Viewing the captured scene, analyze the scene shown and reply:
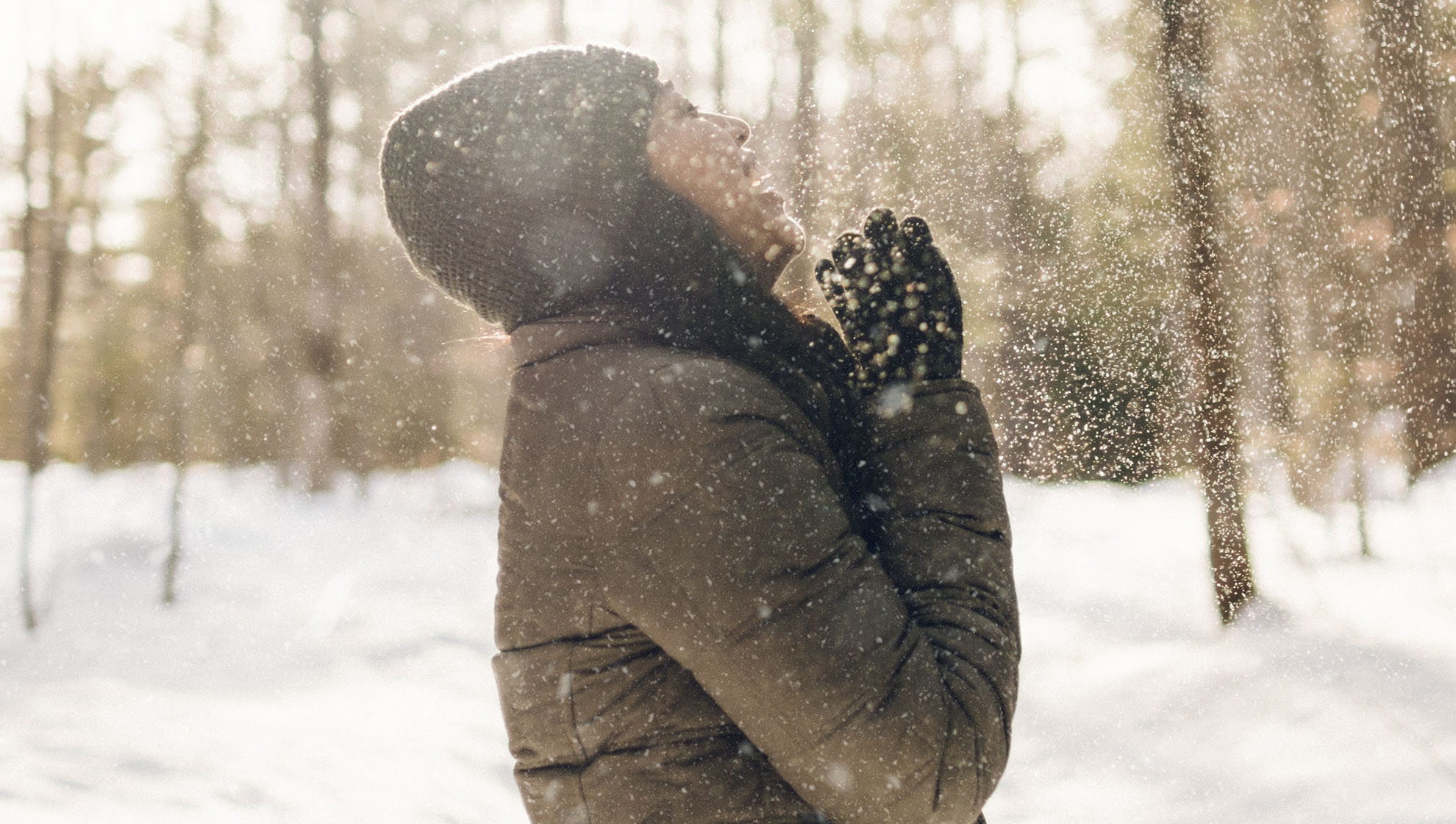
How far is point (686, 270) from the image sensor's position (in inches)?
45.9

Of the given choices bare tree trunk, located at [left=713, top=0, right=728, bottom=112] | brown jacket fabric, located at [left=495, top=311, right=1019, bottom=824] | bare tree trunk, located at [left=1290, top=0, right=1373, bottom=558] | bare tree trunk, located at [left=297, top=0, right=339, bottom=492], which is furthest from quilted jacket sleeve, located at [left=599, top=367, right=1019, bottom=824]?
bare tree trunk, located at [left=297, top=0, right=339, bottom=492]

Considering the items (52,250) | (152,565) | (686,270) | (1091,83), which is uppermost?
(1091,83)

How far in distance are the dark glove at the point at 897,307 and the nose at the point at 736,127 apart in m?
0.24

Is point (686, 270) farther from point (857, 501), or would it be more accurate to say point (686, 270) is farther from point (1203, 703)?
point (1203, 703)

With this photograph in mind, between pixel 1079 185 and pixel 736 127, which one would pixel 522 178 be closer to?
pixel 736 127

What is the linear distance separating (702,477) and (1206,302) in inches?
188

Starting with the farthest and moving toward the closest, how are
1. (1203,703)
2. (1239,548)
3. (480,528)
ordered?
(480,528) < (1239,548) < (1203,703)

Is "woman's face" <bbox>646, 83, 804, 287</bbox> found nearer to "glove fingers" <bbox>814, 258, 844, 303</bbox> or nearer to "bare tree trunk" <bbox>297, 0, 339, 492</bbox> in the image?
"glove fingers" <bbox>814, 258, 844, 303</bbox>

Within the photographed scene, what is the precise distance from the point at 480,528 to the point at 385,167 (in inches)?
437

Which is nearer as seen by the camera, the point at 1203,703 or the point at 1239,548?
the point at 1203,703

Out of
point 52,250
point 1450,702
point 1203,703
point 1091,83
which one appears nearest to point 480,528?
point 52,250

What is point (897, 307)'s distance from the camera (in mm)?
1143

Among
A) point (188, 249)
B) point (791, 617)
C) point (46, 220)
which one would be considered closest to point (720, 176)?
point (791, 617)

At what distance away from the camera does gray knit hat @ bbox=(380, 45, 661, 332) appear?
1128mm
